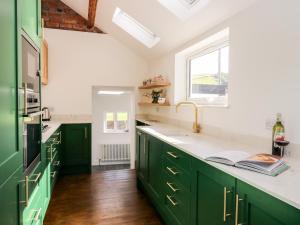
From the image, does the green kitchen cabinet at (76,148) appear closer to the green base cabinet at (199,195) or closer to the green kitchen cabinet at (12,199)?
the green base cabinet at (199,195)

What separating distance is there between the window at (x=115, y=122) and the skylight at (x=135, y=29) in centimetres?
240

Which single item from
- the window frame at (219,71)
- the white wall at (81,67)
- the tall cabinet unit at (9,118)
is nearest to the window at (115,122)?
the white wall at (81,67)

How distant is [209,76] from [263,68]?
3.75 feet

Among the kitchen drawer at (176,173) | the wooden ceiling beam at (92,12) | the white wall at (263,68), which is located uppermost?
the wooden ceiling beam at (92,12)

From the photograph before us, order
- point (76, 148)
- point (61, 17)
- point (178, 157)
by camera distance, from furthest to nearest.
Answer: point (61, 17), point (76, 148), point (178, 157)

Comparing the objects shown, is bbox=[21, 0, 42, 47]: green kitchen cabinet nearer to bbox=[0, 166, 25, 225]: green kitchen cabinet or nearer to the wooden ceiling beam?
bbox=[0, 166, 25, 225]: green kitchen cabinet

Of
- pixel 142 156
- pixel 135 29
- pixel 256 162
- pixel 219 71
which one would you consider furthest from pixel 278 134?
pixel 135 29

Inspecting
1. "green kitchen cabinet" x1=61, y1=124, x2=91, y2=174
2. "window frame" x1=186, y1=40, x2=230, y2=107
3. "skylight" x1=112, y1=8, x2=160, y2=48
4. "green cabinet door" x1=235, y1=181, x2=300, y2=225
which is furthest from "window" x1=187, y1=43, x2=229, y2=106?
"green kitchen cabinet" x1=61, y1=124, x2=91, y2=174

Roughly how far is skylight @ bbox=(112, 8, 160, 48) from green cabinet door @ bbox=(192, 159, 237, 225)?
259 cm

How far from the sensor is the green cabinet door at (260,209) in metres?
0.91

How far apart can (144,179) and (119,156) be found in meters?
2.65

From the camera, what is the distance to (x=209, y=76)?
295cm

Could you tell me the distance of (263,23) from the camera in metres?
1.82

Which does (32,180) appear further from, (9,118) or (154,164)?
(154,164)
